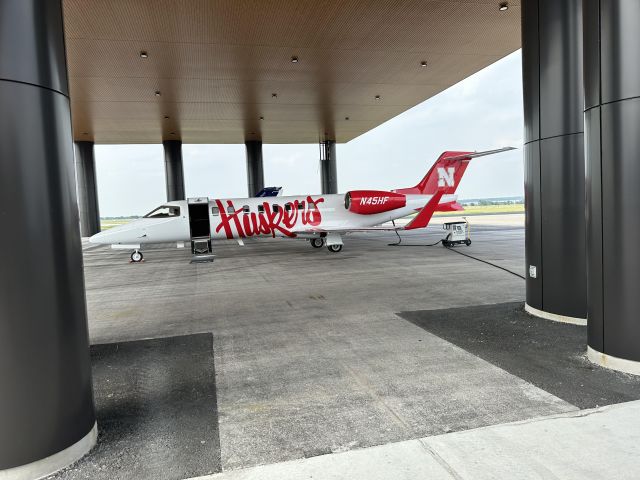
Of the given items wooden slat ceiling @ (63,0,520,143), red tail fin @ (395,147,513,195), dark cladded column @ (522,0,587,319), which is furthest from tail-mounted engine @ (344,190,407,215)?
dark cladded column @ (522,0,587,319)

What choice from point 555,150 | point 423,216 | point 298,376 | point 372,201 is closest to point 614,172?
point 555,150

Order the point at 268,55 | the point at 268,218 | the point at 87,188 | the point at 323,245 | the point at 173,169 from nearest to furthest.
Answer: the point at 268,55, the point at 268,218, the point at 323,245, the point at 173,169, the point at 87,188

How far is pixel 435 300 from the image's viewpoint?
8.12 metres

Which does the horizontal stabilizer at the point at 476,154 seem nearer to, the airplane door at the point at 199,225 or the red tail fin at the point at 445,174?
the red tail fin at the point at 445,174

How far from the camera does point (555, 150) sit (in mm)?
6238

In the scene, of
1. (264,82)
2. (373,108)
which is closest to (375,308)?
(264,82)

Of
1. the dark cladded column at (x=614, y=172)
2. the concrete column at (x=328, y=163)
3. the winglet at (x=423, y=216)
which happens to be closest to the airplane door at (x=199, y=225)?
the winglet at (x=423, y=216)

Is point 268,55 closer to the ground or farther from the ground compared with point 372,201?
farther from the ground

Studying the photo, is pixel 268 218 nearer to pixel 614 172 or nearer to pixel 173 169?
pixel 173 169

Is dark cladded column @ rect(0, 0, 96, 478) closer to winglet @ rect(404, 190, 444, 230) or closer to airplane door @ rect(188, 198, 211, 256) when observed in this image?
winglet @ rect(404, 190, 444, 230)

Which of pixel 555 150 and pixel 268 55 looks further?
pixel 268 55

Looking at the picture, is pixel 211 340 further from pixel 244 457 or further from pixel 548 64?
pixel 548 64

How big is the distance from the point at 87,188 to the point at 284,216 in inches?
732

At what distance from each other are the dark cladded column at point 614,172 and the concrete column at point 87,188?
30.9 m
